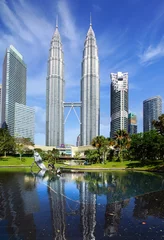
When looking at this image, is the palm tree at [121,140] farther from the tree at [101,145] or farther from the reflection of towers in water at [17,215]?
the reflection of towers in water at [17,215]

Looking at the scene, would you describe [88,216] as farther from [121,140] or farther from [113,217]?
[121,140]

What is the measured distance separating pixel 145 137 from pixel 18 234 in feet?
270

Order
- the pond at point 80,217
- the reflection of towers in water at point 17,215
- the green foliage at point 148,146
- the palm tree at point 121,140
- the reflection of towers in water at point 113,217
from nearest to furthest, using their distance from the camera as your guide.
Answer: the pond at point 80,217, the reflection of towers in water at point 17,215, the reflection of towers in water at point 113,217, the green foliage at point 148,146, the palm tree at point 121,140

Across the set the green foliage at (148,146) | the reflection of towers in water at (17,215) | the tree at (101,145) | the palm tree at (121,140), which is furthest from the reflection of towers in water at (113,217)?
the palm tree at (121,140)

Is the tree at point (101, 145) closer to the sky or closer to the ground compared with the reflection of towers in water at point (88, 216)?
closer to the sky

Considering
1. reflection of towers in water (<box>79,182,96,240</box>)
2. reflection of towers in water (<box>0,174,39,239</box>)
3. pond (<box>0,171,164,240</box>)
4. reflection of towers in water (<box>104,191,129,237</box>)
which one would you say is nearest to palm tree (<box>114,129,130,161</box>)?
pond (<box>0,171,164,240</box>)

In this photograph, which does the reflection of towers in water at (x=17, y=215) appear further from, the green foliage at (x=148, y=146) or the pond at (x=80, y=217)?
the green foliage at (x=148, y=146)

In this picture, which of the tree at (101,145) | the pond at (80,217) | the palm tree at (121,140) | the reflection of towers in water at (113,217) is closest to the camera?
the pond at (80,217)

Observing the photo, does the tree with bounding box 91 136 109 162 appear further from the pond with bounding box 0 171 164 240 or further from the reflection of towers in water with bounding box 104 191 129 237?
the reflection of towers in water with bounding box 104 191 129 237

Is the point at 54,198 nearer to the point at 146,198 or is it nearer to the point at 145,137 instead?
the point at 146,198

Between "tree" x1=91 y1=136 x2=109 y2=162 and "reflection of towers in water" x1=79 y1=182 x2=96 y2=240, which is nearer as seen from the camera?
"reflection of towers in water" x1=79 y1=182 x2=96 y2=240

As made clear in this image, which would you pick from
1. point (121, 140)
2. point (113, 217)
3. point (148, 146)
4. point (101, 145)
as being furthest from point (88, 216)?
point (148, 146)

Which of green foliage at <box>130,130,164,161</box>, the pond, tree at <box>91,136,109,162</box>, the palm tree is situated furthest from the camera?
tree at <box>91,136,109,162</box>

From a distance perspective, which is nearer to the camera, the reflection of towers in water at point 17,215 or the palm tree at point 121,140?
the reflection of towers in water at point 17,215
